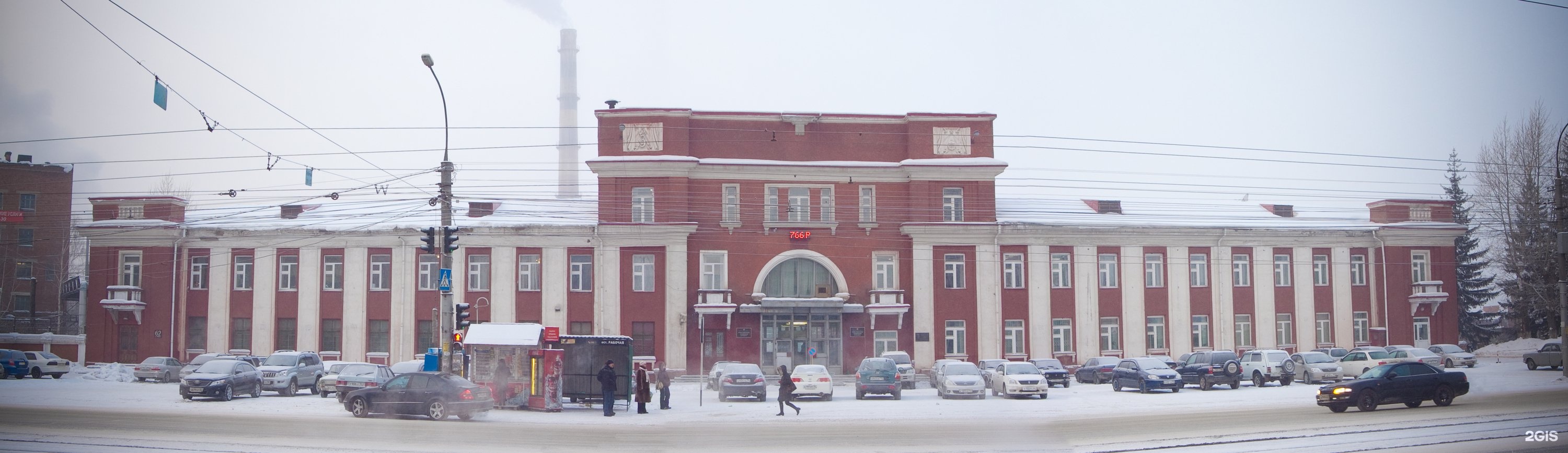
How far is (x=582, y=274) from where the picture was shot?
154 ft

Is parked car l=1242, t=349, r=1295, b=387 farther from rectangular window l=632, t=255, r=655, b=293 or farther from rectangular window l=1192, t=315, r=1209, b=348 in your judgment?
rectangular window l=632, t=255, r=655, b=293

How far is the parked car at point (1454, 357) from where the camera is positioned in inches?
1704

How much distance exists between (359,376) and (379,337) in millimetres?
14938

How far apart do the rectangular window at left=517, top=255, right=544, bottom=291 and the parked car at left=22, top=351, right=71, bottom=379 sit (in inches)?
728

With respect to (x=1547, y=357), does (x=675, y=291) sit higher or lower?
higher

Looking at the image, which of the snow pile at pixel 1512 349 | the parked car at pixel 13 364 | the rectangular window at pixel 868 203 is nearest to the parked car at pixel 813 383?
the rectangular window at pixel 868 203

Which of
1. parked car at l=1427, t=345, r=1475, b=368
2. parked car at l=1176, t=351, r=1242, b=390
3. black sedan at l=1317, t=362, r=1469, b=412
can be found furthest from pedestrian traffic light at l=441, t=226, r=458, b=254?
parked car at l=1427, t=345, r=1475, b=368

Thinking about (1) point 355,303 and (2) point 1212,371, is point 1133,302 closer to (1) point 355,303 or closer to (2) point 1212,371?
(2) point 1212,371

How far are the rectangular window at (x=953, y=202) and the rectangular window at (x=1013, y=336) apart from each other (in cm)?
551

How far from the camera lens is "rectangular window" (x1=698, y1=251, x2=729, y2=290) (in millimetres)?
46094

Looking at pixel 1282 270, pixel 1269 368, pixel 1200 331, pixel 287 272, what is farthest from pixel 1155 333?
pixel 287 272

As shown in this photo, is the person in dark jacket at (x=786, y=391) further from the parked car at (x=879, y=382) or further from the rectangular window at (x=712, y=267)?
the rectangular window at (x=712, y=267)

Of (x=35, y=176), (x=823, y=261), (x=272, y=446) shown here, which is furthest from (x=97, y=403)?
(x=35, y=176)

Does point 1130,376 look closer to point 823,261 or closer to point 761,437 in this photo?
point 823,261
